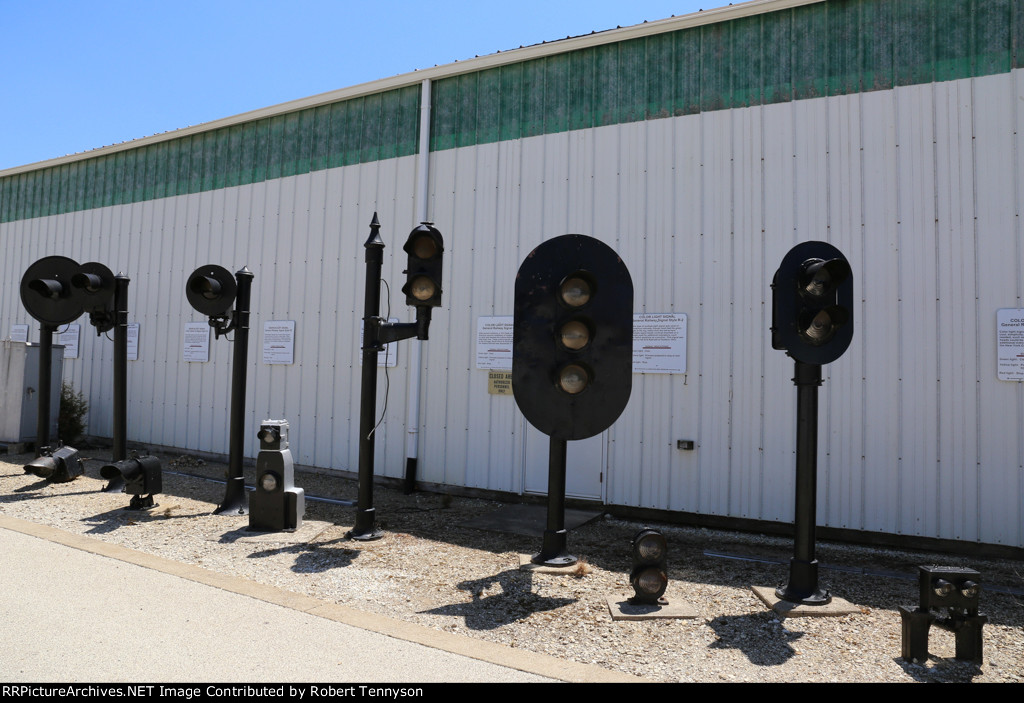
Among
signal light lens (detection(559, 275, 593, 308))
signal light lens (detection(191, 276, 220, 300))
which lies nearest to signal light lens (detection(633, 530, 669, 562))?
signal light lens (detection(559, 275, 593, 308))

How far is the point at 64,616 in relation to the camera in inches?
162

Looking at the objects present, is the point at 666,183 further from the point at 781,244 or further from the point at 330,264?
the point at 330,264

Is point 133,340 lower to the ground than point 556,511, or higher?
higher

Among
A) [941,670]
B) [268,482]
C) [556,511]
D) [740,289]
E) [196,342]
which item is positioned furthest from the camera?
A: [196,342]

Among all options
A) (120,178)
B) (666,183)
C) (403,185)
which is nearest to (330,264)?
(403,185)

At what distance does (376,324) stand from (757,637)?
420cm

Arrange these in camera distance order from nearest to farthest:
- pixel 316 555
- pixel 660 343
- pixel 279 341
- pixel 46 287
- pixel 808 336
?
pixel 808 336 < pixel 316 555 < pixel 660 343 < pixel 46 287 < pixel 279 341

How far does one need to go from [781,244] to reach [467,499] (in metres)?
5.03

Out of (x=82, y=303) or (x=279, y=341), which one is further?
(x=279, y=341)

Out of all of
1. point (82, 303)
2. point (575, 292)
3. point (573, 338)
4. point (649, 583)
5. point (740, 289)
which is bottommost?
point (649, 583)

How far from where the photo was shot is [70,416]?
12312 mm

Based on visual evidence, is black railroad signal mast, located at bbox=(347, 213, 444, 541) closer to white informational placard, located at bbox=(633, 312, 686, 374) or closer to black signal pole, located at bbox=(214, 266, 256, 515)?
black signal pole, located at bbox=(214, 266, 256, 515)

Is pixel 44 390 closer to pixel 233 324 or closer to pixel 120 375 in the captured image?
pixel 120 375

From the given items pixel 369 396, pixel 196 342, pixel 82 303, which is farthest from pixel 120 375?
pixel 369 396
